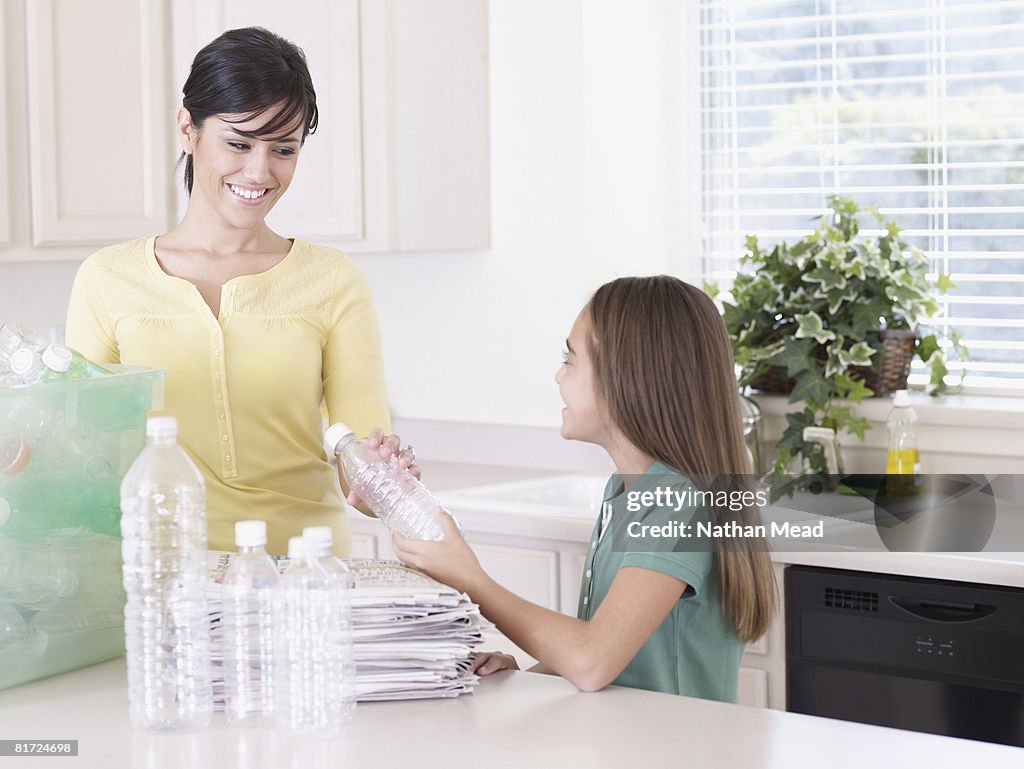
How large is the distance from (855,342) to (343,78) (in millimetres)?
1256

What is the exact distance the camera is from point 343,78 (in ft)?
9.66

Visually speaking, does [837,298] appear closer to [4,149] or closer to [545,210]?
[545,210]

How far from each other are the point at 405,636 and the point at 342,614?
0.37 feet

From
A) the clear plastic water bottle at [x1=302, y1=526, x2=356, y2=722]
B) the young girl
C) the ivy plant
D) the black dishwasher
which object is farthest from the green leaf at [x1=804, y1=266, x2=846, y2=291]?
the clear plastic water bottle at [x1=302, y1=526, x2=356, y2=722]

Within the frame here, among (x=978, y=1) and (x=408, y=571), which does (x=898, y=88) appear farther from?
(x=408, y=571)

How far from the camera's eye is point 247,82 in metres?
1.75

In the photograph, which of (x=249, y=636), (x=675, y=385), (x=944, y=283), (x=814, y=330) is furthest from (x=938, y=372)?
(x=249, y=636)

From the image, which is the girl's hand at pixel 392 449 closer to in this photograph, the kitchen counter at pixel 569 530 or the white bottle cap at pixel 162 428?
the white bottle cap at pixel 162 428

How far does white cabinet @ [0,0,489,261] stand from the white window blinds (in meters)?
0.61

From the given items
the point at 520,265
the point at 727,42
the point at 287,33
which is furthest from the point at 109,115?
the point at 727,42

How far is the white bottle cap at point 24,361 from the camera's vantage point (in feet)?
4.75

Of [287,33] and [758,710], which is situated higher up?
[287,33]

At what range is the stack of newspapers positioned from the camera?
1.32m

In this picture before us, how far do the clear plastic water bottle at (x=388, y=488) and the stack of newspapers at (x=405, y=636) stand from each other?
91mm
